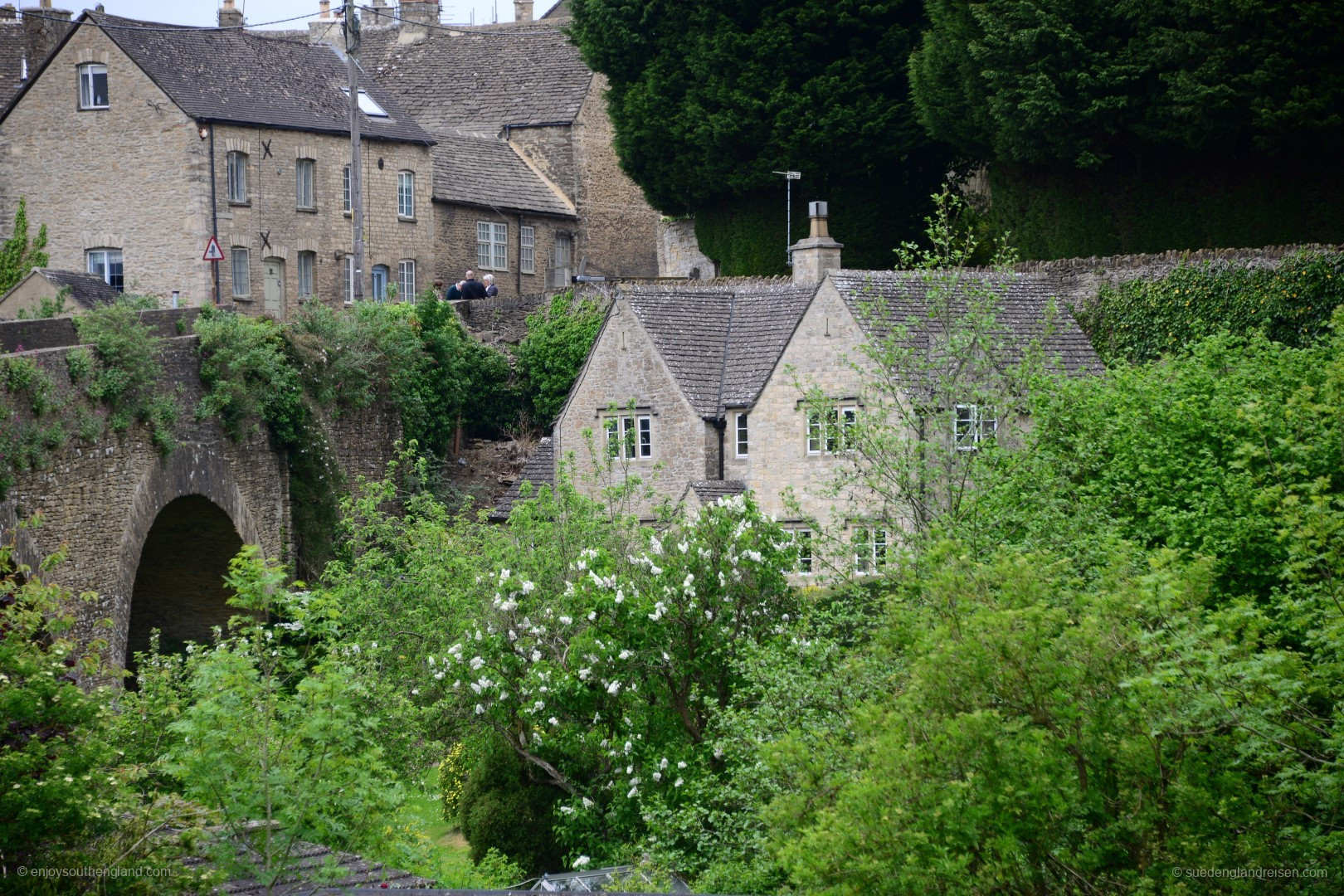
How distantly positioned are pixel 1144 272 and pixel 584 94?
1016 inches

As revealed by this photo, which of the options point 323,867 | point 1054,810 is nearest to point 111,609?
point 323,867

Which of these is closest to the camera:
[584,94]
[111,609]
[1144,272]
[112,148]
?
[111,609]

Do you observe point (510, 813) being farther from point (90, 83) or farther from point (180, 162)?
point (90, 83)

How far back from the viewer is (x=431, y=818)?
90.5 ft

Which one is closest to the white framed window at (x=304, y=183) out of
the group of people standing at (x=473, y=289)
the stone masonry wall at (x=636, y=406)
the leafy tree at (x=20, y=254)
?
the group of people standing at (x=473, y=289)

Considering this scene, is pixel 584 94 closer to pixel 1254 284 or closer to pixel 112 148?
pixel 112 148

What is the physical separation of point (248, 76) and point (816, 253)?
18385mm

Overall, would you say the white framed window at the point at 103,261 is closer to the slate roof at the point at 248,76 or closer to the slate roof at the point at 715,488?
the slate roof at the point at 248,76

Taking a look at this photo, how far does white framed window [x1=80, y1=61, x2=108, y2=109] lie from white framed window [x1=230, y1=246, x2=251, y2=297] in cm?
493

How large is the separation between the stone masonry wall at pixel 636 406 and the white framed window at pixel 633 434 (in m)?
0.14

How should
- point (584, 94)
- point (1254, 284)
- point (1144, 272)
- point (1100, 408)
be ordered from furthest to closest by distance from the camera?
point (584, 94)
point (1144, 272)
point (1254, 284)
point (1100, 408)

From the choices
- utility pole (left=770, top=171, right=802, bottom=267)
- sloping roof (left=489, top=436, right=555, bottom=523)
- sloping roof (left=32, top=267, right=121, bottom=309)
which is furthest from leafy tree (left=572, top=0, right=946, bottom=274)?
sloping roof (left=32, top=267, right=121, bottom=309)

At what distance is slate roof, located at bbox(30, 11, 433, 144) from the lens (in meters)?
43.5

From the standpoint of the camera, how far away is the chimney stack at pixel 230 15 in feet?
172
